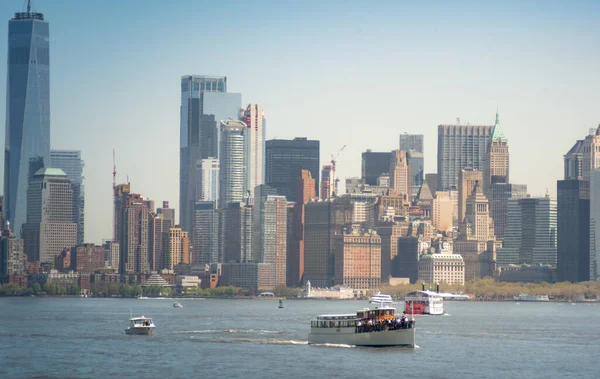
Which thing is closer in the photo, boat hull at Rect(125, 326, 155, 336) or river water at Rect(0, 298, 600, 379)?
river water at Rect(0, 298, 600, 379)

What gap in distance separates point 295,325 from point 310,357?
55.6 meters

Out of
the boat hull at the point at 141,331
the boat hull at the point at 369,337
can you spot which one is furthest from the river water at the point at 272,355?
the boat hull at the point at 141,331

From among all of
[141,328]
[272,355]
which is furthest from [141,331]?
[272,355]

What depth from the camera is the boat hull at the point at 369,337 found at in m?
138

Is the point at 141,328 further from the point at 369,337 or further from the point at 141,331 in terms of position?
the point at 369,337

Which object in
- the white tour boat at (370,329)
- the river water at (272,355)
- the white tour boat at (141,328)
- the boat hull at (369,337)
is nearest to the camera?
the river water at (272,355)

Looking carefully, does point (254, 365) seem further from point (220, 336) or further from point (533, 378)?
point (220, 336)

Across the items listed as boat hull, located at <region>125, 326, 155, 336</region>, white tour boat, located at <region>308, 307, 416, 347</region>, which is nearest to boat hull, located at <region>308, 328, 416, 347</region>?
white tour boat, located at <region>308, 307, 416, 347</region>

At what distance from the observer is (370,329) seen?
457ft

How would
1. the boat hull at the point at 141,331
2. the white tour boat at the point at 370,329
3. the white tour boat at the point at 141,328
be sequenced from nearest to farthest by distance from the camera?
the white tour boat at the point at 370,329 < the boat hull at the point at 141,331 < the white tour boat at the point at 141,328

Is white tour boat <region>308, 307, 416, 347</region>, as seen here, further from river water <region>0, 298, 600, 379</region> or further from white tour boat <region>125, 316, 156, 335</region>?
white tour boat <region>125, 316, 156, 335</region>

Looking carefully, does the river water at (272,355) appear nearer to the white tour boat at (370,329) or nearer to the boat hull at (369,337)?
the boat hull at (369,337)

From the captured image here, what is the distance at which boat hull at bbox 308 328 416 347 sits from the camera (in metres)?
138

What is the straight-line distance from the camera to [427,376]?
4685 inches
